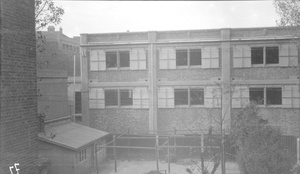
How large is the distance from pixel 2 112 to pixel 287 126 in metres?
19.2

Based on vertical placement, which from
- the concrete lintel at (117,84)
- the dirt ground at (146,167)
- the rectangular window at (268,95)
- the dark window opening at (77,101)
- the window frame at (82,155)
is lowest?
the dirt ground at (146,167)

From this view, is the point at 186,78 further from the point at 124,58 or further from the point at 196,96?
the point at 124,58

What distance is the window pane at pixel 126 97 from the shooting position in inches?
854

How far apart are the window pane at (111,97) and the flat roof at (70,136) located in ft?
12.9

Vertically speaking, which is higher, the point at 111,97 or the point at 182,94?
the point at 182,94

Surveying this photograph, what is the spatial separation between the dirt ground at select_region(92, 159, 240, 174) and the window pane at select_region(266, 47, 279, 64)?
297 inches

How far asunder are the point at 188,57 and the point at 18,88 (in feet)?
53.4

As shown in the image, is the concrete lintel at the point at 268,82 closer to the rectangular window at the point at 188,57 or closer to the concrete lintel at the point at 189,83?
the concrete lintel at the point at 189,83

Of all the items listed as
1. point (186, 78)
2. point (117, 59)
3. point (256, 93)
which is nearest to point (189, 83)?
point (186, 78)

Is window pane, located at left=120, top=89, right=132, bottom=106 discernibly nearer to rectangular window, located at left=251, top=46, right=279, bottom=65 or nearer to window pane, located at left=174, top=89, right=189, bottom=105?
window pane, located at left=174, top=89, right=189, bottom=105

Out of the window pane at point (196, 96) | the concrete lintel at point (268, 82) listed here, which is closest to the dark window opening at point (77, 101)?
the window pane at point (196, 96)

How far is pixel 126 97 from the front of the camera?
2178 centimetres

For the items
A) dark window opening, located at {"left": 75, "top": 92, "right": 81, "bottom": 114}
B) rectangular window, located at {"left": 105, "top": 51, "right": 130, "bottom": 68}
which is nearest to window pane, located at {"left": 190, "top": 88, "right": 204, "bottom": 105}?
rectangular window, located at {"left": 105, "top": 51, "right": 130, "bottom": 68}

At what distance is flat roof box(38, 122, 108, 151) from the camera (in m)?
14.1
